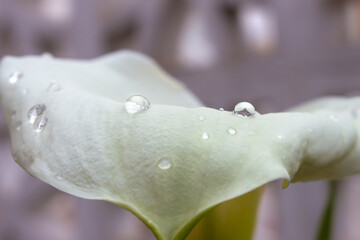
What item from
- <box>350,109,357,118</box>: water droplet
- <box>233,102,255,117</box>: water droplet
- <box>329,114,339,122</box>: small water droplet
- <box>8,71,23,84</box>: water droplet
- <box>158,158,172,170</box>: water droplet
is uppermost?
<box>233,102,255,117</box>: water droplet

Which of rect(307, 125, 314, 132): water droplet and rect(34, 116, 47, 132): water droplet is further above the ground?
rect(307, 125, 314, 132): water droplet

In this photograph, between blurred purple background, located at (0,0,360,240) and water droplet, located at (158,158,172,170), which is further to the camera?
blurred purple background, located at (0,0,360,240)

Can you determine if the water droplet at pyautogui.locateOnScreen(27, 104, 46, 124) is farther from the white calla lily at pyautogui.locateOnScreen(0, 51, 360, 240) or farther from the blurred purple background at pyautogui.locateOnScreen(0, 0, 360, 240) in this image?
the blurred purple background at pyautogui.locateOnScreen(0, 0, 360, 240)

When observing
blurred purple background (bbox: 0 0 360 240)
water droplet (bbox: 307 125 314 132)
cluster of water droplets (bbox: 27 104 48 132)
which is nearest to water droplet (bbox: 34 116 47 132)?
cluster of water droplets (bbox: 27 104 48 132)

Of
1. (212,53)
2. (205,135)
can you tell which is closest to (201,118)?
(205,135)

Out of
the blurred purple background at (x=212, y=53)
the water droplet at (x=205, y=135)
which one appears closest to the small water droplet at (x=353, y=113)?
the water droplet at (x=205, y=135)

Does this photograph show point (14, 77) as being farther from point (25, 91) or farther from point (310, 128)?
point (310, 128)

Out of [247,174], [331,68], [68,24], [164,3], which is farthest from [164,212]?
[68,24]
